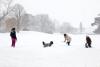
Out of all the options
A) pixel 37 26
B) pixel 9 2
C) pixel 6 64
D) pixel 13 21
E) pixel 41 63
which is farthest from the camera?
pixel 37 26

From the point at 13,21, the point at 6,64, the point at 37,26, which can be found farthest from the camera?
the point at 37,26

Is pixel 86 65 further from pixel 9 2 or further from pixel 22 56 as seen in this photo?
pixel 9 2

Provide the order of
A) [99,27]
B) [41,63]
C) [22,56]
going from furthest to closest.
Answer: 1. [99,27]
2. [22,56]
3. [41,63]

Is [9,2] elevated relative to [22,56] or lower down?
elevated

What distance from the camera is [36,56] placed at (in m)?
13.0

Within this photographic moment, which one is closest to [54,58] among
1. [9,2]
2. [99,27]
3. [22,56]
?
[22,56]

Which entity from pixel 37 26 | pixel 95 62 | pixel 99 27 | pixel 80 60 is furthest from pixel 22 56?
pixel 37 26

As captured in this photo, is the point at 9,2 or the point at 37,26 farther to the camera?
the point at 37,26

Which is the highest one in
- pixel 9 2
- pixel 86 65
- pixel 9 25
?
pixel 9 2

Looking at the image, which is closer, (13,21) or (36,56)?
(36,56)

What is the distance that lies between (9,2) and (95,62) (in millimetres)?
35822

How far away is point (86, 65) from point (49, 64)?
87.7 inches

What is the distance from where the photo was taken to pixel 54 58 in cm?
1297

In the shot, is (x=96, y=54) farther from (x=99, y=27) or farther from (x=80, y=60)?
(x=99, y=27)
